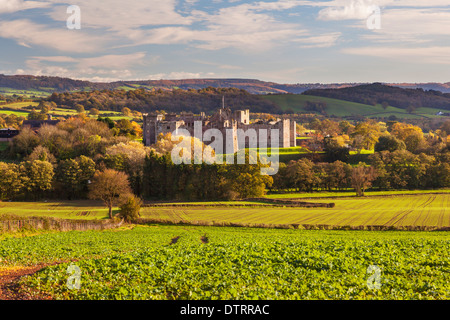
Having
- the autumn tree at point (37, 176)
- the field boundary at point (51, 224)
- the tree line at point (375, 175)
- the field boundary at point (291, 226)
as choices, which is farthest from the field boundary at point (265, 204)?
the autumn tree at point (37, 176)

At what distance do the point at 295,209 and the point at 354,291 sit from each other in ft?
135

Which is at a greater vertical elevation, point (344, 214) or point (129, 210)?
point (129, 210)

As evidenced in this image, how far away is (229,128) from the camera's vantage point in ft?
284

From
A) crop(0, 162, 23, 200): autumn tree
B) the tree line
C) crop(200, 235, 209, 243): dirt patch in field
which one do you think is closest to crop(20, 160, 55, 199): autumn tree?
crop(0, 162, 23, 200): autumn tree

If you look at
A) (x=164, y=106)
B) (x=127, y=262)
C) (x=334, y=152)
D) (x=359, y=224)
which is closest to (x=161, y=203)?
(x=359, y=224)

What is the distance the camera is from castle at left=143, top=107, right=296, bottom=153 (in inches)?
3398

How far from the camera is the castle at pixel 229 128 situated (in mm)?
86312

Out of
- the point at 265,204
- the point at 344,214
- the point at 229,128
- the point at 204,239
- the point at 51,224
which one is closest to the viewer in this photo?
the point at 204,239

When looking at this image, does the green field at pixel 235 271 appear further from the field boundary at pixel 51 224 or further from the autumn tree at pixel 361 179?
the autumn tree at pixel 361 179

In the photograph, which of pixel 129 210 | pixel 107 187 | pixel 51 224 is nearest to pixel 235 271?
pixel 51 224

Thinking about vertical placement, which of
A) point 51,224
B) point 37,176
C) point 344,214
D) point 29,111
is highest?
point 29,111

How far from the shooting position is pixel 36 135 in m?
78.9

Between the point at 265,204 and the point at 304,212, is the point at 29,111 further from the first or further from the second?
the point at 304,212
